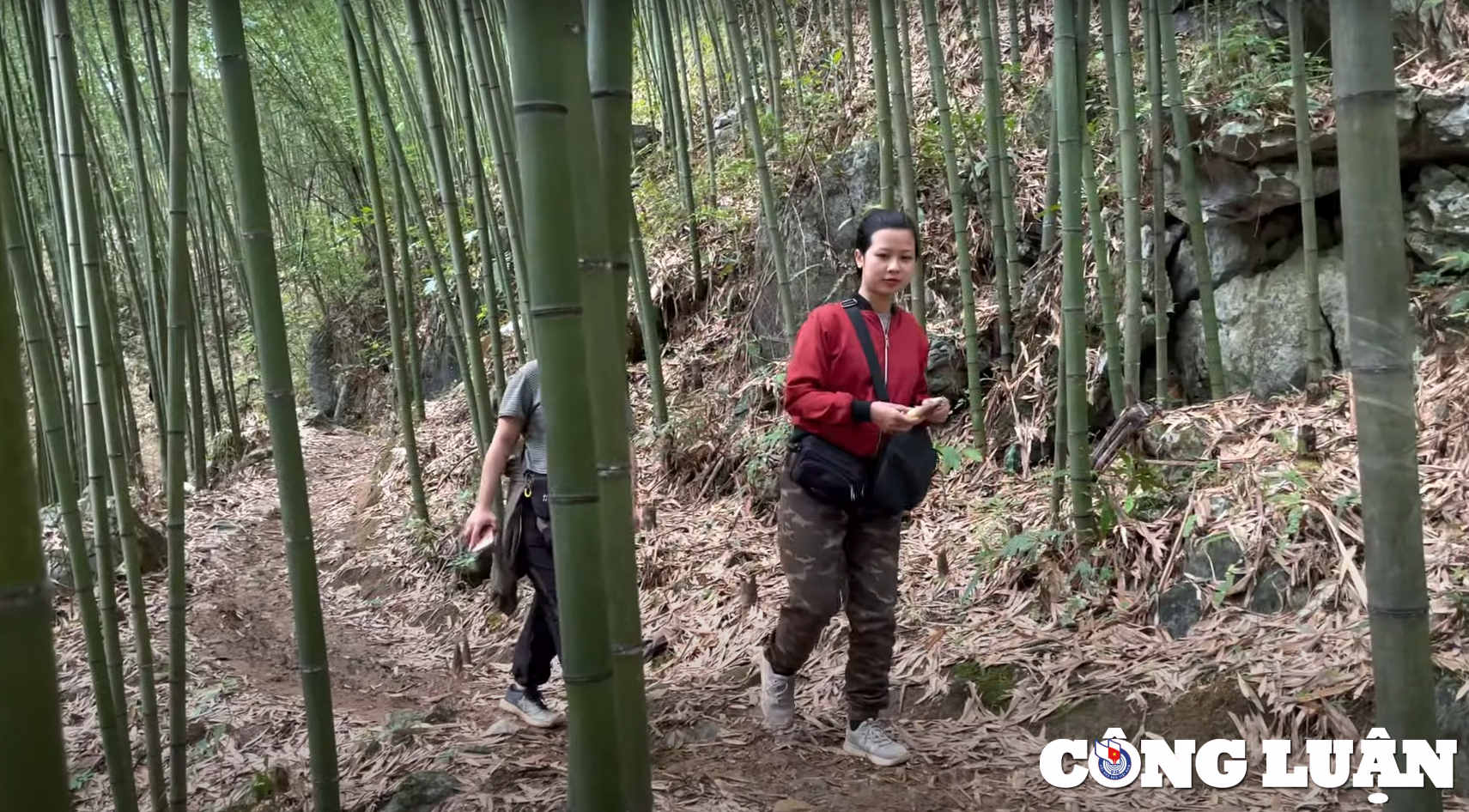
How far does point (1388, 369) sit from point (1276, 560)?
173 cm

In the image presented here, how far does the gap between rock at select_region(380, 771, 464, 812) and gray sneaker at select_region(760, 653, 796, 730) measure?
31.9 inches

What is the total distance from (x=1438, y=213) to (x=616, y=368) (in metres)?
3.41

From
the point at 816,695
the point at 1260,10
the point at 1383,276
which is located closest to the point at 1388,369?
the point at 1383,276

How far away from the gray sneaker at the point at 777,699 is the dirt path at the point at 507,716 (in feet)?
0.15

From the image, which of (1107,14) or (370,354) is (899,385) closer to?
(1107,14)

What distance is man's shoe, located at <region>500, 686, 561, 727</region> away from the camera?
2.73 meters

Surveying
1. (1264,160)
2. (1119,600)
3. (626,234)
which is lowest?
(1119,600)

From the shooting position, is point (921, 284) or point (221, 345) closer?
point (921, 284)

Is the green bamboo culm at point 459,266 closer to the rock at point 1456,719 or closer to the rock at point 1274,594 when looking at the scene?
the rock at point 1274,594

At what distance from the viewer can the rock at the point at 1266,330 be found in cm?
363

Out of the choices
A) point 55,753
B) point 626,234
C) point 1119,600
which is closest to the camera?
point 55,753

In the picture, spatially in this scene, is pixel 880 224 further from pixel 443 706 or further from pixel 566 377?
pixel 443 706

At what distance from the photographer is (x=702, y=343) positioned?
221 inches

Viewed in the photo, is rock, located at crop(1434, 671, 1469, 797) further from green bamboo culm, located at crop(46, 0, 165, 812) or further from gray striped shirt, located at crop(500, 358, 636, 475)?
green bamboo culm, located at crop(46, 0, 165, 812)
